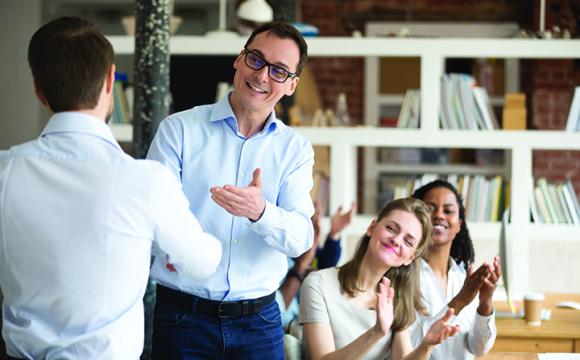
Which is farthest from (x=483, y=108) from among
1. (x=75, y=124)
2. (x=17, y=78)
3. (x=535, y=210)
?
(x=17, y=78)

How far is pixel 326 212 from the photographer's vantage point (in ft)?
18.6

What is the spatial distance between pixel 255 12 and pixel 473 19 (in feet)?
10.8

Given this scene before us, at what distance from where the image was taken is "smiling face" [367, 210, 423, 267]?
9.85 feet

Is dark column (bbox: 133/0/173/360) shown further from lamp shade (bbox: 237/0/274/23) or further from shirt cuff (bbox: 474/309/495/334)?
lamp shade (bbox: 237/0/274/23)

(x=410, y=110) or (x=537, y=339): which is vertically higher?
(x=410, y=110)

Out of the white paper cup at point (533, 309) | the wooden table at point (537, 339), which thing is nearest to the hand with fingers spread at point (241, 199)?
the wooden table at point (537, 339)

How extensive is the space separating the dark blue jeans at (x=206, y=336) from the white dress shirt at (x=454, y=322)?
965mm

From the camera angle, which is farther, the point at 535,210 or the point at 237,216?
the point at 535,210

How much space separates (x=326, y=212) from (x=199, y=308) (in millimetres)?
3424

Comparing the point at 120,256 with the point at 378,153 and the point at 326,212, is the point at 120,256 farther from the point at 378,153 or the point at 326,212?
the point at 378,153

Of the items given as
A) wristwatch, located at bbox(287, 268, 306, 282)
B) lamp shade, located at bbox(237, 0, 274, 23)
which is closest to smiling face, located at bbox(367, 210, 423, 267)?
wristwatch, located at bbox(287, 268, 306, 282)

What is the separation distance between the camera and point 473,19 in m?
8.23

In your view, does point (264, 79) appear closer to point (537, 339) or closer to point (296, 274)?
point (296, 274)

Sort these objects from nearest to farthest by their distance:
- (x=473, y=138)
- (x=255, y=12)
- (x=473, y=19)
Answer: (x=473, y=138), (x=255, y=12), (x=473, y=19)
